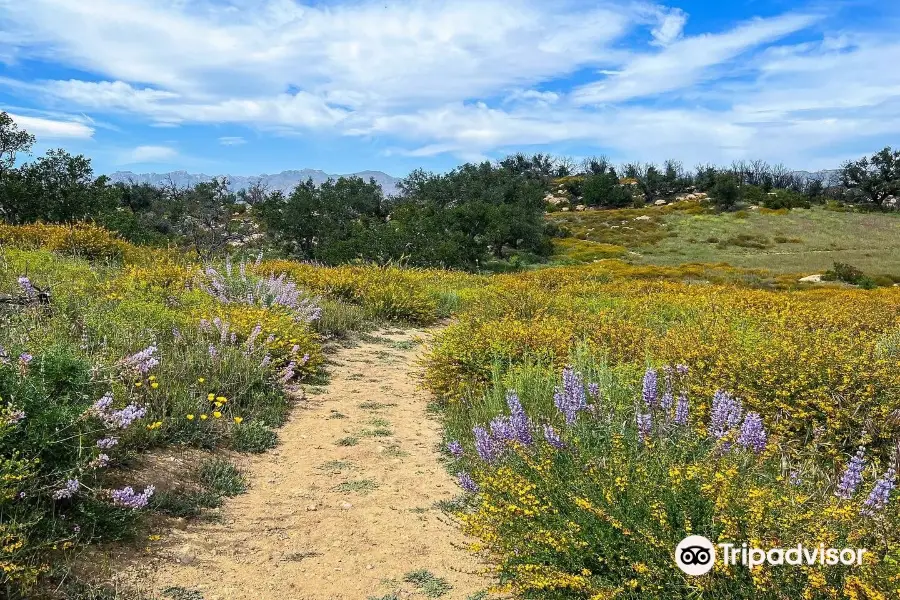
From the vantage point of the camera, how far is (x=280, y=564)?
10.2 feet

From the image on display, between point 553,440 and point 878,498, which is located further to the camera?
point 553,440

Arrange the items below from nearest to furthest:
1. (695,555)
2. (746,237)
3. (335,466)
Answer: (695,555), (335,466), (746,237)

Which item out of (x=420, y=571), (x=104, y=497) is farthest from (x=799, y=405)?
(x=104, y=497)

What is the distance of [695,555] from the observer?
2229mm

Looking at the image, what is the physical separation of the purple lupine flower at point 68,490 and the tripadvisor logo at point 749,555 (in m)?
2.91

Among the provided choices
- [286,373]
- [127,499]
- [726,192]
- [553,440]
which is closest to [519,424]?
[553,440]

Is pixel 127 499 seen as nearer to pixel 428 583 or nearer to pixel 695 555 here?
pixel 428 583

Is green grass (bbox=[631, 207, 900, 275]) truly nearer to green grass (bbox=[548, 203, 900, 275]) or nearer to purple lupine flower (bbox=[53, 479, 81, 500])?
green grass (bbox=[548, 203, 900, 275])

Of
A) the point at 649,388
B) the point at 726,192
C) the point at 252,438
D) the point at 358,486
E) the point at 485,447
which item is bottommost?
the point at 358,486

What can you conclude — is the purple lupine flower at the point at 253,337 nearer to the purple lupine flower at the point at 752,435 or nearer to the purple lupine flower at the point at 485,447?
the purple lupine flower at the point at 485,447

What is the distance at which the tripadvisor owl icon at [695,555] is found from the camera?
2166 millimetres

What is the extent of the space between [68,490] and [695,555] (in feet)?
9.84

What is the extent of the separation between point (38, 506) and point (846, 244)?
49487 mm

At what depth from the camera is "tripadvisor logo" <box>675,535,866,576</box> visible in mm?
1993
